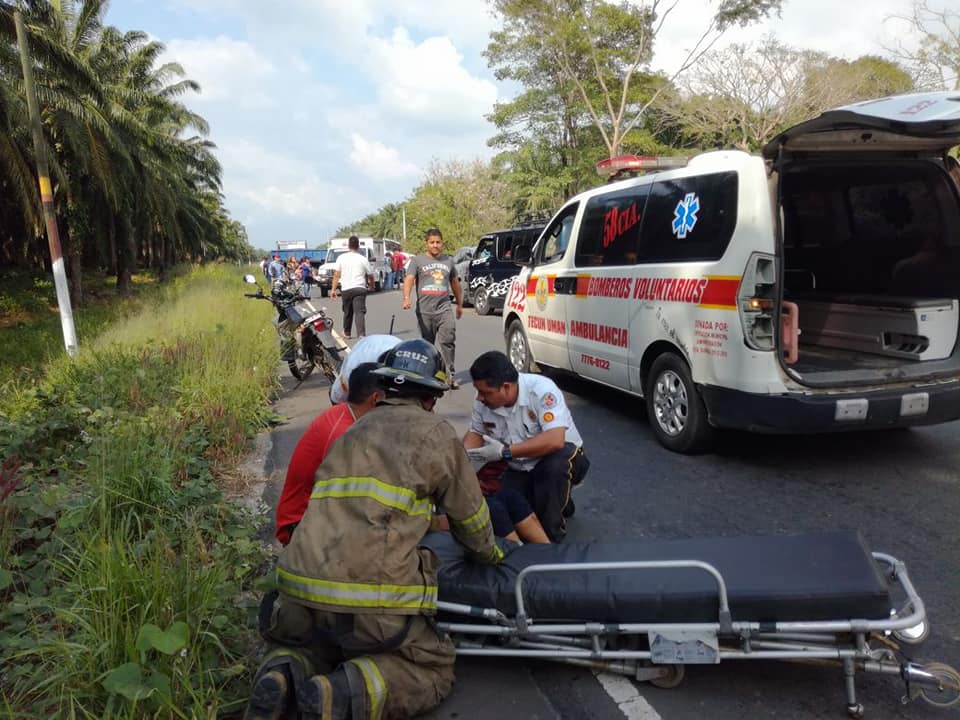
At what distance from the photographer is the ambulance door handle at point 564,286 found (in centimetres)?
614

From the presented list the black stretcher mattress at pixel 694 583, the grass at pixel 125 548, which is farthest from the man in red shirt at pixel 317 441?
the black stretcher mattress at pixel 694 583

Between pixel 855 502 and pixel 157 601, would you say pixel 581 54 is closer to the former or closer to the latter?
pixel 855 502

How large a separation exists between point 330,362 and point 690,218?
4.66 meters

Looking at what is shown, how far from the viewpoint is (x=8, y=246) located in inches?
1015

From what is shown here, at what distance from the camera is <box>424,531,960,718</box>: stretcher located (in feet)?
7.39

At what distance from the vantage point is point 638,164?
5.69 m

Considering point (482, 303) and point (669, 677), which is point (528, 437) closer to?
point (669, 677)

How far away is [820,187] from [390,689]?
201 inches

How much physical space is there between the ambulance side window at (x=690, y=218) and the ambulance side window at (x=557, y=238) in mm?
1380

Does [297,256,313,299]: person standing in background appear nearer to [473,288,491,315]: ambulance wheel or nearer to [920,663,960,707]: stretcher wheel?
[473,288,491,315]: ambulance wheel

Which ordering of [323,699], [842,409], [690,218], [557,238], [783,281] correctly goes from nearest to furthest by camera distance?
[323,699] < [842,409] < [783,281] < [690,218] < [557,238]

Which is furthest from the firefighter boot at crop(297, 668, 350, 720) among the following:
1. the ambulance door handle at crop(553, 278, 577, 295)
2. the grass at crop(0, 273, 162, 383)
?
the grass at crop(0, 273, 162, 383)

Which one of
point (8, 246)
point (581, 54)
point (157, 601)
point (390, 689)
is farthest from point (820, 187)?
point (8, 246)

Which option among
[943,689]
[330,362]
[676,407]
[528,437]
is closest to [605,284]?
[676,407]
